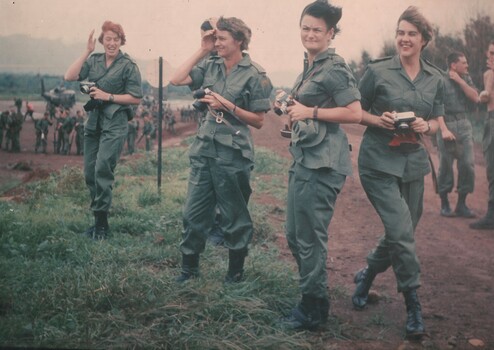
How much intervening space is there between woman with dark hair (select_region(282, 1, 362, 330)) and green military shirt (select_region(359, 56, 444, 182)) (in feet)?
0.99

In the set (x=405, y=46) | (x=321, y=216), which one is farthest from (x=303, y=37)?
(x=321, y=216)

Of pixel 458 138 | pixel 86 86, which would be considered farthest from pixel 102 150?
pixel 458 138

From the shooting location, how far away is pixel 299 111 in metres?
3.53

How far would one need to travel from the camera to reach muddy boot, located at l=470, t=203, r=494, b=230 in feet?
18.9

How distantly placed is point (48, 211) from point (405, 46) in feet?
12.2

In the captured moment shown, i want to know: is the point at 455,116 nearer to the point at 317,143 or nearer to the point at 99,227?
the point at 317,143

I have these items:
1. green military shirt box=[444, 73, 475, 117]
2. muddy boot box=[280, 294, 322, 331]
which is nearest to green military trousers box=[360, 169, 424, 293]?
muddy boot box=[280, 294, 322, 331]

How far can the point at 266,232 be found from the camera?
5.74 metres

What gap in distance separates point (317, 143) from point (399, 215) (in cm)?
72

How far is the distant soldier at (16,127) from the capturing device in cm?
577

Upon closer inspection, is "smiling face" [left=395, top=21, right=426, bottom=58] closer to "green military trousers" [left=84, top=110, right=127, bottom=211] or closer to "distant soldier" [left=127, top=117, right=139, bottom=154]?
"green military trousers" [left=84, top=110, right=127, bottom=211]

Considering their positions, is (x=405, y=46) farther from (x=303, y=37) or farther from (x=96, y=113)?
(x=96, y=113)

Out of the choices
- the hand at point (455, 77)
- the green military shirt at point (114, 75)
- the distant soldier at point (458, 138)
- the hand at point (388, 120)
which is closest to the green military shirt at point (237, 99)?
the hand at point (388, 120)

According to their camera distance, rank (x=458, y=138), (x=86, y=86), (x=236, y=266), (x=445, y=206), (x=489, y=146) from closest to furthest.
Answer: (x=236, y=266)
(x=86, y=86)
(x=489, y=146)
(x=458, y=138)
(x=445, y=206)
